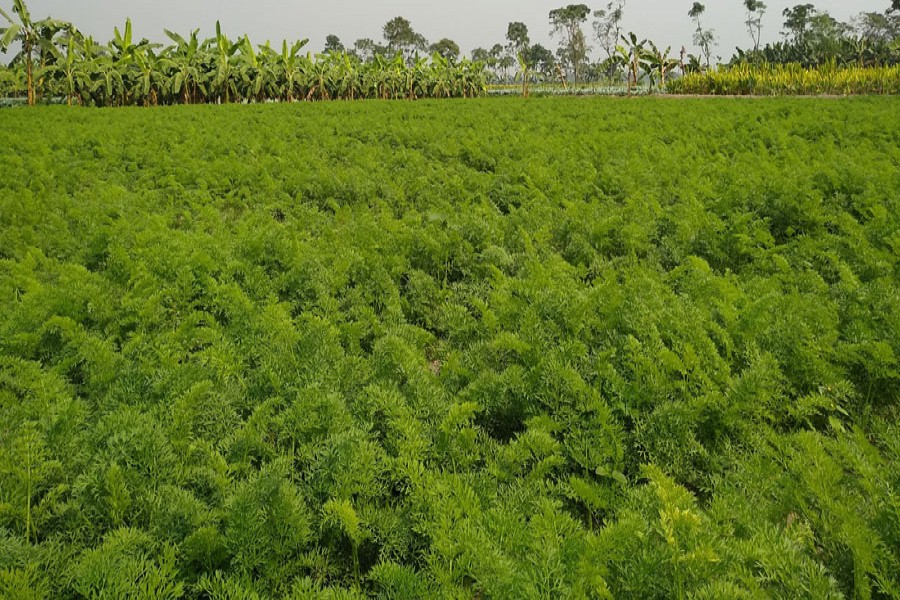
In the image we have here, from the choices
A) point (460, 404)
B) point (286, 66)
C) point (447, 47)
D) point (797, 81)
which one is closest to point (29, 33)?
point (286, 66)

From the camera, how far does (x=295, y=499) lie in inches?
105

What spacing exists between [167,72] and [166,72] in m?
0.10

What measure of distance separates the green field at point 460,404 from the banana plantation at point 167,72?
30804mm

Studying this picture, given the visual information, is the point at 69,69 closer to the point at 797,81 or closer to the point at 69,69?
the point at 69,69

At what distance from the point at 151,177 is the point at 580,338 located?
10691 mm

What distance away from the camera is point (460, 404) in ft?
12.6

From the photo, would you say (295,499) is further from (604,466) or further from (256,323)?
(256,323)

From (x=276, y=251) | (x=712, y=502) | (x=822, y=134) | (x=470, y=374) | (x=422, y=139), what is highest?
(x=422, y=139)

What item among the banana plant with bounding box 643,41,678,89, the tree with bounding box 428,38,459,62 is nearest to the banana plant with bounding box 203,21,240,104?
the banana plant with bounding box 643,41,678,89

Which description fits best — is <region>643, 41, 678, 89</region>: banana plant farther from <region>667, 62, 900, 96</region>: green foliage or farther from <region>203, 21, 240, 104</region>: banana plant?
<region>203, 21, 240, 104</region>: banana plant

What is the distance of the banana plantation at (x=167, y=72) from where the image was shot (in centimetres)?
3222

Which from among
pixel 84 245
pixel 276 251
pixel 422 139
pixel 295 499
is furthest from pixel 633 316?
pixel 422 139

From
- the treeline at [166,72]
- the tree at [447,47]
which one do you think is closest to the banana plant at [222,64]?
the treeline at [166,72]

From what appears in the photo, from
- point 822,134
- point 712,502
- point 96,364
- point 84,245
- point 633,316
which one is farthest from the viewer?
point 822,134
